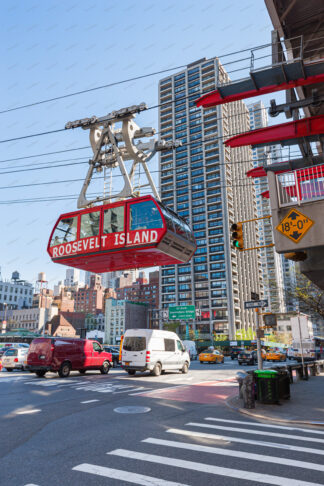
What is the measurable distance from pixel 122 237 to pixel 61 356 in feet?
27.1

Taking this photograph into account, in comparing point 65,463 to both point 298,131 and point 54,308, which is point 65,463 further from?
point 54,308

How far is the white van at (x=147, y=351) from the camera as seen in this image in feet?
64.6

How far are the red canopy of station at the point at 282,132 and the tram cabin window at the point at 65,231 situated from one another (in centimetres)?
791

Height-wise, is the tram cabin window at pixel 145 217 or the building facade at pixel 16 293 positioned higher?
the building facade at pixel 16 293

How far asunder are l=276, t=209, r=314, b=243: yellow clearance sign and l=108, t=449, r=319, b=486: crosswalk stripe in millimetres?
Result: 5964

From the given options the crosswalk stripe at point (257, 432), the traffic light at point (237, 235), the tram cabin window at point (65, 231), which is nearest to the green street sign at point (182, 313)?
the tram cabin window at point (65, 231)

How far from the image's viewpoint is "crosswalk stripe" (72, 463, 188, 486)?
465 centimetres

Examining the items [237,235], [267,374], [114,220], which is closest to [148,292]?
[114,220]

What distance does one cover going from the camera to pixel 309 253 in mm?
10898

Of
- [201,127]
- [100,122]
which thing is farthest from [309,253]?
[201,127]

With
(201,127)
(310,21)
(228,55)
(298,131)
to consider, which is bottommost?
(298,131)

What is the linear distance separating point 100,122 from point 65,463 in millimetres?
16753

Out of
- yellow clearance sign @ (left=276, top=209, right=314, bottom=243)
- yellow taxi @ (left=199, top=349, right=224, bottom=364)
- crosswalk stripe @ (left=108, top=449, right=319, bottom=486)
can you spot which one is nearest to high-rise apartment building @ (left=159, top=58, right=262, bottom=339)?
yellow taxi @ (left=199, top=349, right=224, bottom=364)

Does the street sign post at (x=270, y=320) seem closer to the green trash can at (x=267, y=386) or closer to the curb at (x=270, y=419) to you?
the green trash can at (x=267, y=386)
